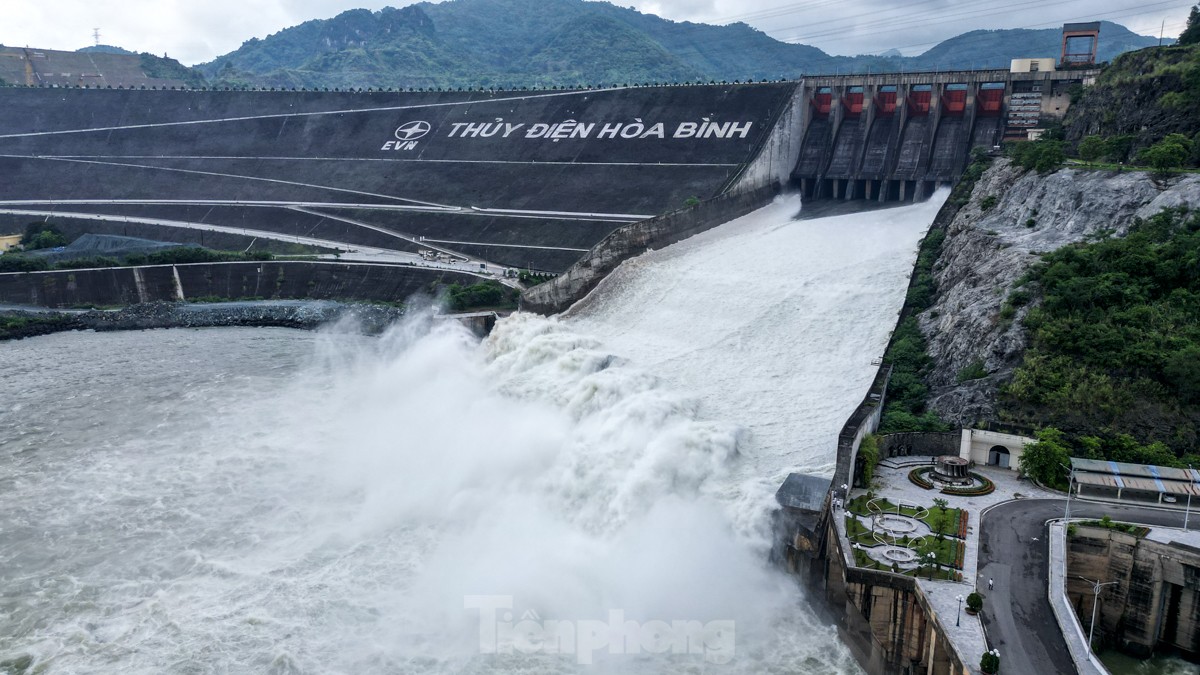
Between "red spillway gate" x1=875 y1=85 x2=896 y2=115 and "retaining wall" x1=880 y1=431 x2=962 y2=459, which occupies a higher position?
"red spillway gate" x1=875 y1=85 x2=896 y2=115

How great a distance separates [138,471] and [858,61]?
630 feet

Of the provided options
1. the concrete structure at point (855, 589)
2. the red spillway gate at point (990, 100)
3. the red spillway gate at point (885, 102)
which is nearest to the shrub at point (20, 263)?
the concrete structure at point (855, 589)

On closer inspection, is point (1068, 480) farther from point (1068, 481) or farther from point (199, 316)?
point (199, 316)

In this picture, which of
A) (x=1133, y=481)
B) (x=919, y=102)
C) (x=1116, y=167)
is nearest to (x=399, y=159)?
(x=919, y=102)

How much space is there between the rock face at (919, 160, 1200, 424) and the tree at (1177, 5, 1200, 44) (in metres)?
13.6

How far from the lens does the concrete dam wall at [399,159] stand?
183 ft

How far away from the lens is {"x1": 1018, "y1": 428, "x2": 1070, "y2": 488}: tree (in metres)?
23.6

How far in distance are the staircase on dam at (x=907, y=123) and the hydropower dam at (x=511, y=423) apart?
0.90 ft

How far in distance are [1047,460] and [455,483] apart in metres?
16.8

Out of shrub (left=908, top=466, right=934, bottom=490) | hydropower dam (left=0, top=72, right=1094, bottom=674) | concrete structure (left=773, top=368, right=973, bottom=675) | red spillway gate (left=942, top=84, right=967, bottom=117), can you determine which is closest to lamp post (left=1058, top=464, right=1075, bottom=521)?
shrub (left=908, top=466, right=934, bottom=490)

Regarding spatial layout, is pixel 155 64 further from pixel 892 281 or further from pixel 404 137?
pixel 892 281

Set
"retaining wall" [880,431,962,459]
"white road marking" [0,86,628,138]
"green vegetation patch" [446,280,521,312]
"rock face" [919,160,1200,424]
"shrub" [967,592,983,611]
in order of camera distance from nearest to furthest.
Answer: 1. "shrub" [967,592,983,611]
2. "retaining wall" [880,431,962,459]
3. "rock face" [919,160,1200,424]
4. "green vegetation patch" [446,280,521,312]
5. "white road marking" [0,86,628,138]

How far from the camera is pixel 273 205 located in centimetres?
6500

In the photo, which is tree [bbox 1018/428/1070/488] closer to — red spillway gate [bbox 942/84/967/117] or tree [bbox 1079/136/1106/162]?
tree [bbox 1079/136/1106/162]
